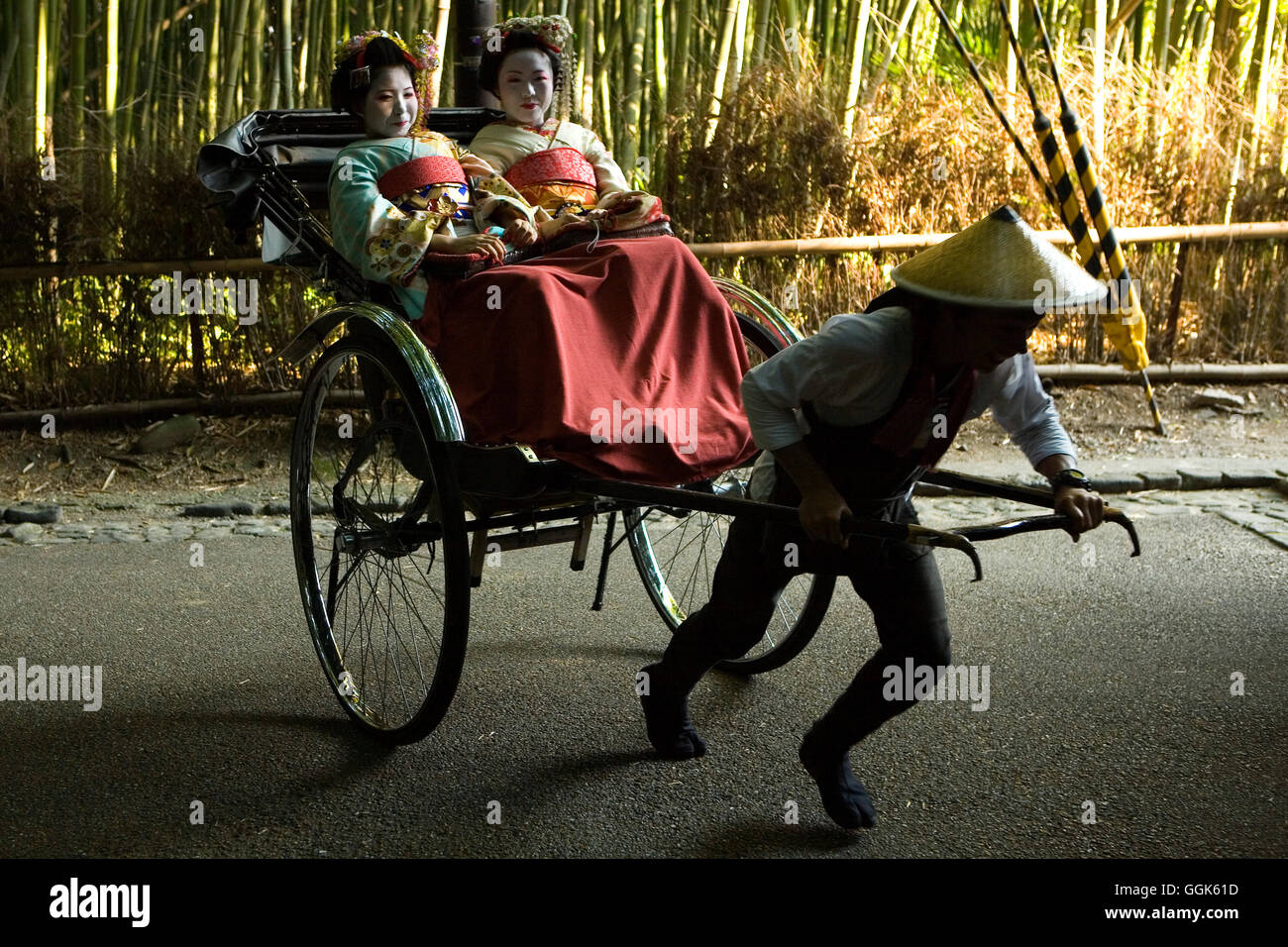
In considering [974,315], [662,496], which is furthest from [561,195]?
[974,315]

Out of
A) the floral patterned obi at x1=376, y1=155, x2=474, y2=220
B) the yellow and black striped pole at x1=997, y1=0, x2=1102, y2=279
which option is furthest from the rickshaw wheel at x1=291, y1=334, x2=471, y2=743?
the yellow and black striped pole at x1=997, y1=0, x2=1102, y2=279

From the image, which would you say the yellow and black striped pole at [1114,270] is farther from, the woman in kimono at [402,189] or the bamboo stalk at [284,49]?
the bamboo stalk at [284,49]

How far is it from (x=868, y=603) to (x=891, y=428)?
0.36 metres

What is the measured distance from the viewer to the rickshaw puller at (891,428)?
5.99 feet

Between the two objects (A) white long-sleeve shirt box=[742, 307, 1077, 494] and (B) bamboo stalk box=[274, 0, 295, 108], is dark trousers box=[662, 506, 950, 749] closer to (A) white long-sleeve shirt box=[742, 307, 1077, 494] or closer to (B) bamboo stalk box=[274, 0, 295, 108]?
(A) white long-sleeve shirt box=[742, 307, 1077, 494]

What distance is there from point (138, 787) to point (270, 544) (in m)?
1.97

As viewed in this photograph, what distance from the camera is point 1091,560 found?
3.95m

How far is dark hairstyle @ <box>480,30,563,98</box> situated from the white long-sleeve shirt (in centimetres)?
137

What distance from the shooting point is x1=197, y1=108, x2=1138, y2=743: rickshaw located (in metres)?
2.16

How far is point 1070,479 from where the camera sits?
1.93m

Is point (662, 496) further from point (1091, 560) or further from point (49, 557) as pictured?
point (49, 557)

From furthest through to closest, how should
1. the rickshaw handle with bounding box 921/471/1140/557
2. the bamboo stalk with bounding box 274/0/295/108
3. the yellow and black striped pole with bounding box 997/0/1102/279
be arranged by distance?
the bamboo stalk with bounding box 274/0/295/108, the yellow and black striped pole with bounding box 997/0/1102/279, the rickshaw handle with bounding box 921/471/1140/557

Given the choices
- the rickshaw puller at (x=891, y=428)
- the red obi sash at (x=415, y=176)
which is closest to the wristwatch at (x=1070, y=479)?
the rickshaw puller at (x=891, y=428)

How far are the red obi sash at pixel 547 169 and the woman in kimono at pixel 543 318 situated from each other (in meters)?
0.11
